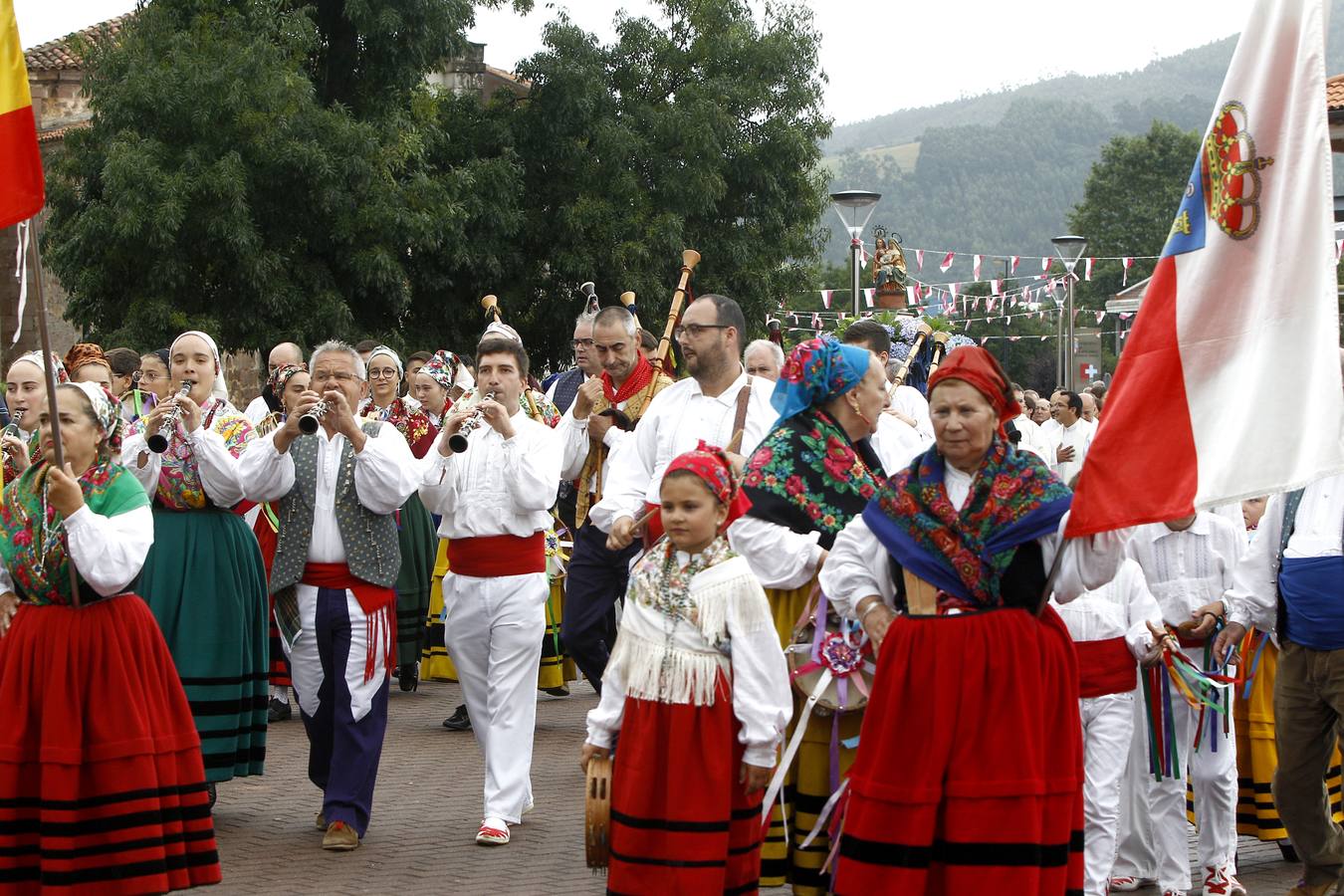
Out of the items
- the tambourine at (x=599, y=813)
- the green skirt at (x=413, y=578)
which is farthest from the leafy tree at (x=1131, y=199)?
the tambourine at (x=599, y=813)

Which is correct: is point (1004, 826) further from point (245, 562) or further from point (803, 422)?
point (245, 562)

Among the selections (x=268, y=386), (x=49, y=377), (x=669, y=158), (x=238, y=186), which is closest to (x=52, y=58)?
(x=669, y=158)

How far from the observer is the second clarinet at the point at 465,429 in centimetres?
788

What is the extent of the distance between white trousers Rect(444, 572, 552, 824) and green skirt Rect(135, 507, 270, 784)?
0.98m

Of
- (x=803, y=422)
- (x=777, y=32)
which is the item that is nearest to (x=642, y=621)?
(x=803, y=422)

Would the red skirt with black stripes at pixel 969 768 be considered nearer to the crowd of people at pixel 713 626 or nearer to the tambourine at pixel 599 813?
the crowd of people at pixel 713 626

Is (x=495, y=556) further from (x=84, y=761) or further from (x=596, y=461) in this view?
(x=84, y=761)

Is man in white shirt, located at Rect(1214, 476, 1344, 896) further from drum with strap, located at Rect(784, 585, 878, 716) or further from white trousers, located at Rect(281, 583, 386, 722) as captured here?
white trousers, located at Rect(281, 583, 386, 722)

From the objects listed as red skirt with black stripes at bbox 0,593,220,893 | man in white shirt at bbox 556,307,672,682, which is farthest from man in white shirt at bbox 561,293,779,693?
red skirt with black stripes at bbox 0,593,220,893

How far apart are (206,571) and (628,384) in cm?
266

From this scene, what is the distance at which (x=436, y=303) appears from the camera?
1097 inches

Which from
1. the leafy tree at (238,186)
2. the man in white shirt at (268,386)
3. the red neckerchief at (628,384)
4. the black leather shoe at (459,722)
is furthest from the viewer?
the leafy tree at (238,186)

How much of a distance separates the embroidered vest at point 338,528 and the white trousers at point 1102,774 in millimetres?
Result: 3228

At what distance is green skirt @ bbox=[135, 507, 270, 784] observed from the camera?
26.2ft
